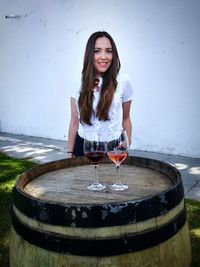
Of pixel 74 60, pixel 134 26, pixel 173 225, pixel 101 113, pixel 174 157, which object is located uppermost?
pixel 134 26

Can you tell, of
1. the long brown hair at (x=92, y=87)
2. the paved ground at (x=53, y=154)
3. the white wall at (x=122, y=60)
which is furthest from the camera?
the white wall at (x=122, y=60)

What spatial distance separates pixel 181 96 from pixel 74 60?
2395mm

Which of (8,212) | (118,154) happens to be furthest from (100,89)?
(8,212)

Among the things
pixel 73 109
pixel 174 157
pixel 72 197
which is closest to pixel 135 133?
pixel 174 157

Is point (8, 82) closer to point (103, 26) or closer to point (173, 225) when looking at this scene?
point (103, 26)

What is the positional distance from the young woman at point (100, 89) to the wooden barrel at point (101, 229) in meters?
1.04

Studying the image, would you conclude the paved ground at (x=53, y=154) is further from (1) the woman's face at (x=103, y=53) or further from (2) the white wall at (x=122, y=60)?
(1) the woman's face at (x=103, y=53)

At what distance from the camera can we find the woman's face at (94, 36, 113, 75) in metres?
2.88

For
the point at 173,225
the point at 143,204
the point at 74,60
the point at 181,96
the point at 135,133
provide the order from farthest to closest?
the point at 74,60 → the point at 135,133 → the point at 181,96 → the point at 173,225 → the point at 143,204

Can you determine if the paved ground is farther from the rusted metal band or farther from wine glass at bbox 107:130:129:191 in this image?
the rusted metal band

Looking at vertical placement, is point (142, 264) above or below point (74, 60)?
below

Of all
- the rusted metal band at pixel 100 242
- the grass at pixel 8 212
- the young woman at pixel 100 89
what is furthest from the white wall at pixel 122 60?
the rusted metal band at pixel 100 242

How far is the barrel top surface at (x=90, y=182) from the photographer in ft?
6.07

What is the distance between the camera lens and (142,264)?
5.42ft
